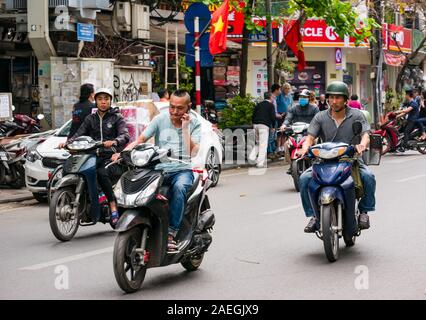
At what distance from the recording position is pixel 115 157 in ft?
31.3

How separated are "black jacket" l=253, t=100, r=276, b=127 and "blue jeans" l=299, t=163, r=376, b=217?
37.5ft

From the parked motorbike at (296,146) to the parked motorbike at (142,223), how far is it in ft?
23.8

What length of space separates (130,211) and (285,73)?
18.7 m

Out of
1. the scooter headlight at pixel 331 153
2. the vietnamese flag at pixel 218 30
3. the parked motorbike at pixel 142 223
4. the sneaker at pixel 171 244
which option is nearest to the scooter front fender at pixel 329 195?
the scooter headlight at pixel 331 153

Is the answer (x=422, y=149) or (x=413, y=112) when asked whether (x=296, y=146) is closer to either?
(x=413, y=112)

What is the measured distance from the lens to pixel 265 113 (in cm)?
2036

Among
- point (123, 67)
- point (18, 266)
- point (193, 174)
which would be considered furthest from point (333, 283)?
point (123, 67)

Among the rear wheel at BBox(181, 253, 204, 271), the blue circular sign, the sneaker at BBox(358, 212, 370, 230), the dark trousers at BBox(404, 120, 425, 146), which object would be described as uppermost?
the blue circular sign

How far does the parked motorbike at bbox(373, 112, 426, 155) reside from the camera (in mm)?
23250

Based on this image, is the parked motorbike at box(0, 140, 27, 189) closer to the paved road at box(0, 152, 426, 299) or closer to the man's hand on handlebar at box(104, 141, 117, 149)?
the paved road at box(0, 152, 426, 299)

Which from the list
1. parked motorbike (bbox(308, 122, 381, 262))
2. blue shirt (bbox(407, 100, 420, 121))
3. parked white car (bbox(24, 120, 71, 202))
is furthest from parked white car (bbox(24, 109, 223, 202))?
blue shirt (bbox(407, 100, 420, 121))

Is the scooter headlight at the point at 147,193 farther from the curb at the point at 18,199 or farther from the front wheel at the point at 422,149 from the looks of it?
the front wheel at the point at 422,149

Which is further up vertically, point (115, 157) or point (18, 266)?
point (115, 157)
